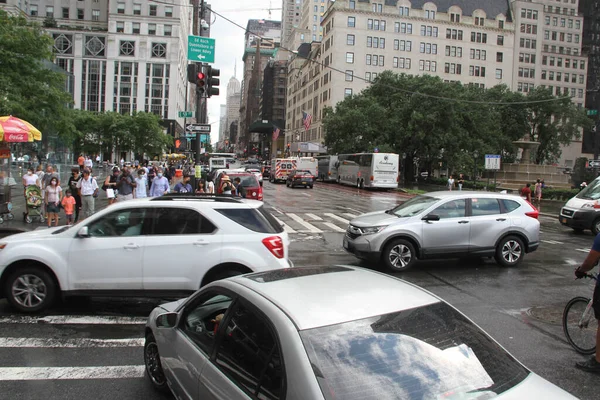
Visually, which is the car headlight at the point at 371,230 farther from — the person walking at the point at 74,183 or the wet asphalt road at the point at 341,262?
the person walking at the point at 74,183

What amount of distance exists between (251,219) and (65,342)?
9.54 feet

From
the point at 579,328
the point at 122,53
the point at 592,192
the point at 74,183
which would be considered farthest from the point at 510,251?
the point at 122,53

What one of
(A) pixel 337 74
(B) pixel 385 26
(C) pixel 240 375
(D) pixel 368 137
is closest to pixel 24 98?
(C) pixel 240 375

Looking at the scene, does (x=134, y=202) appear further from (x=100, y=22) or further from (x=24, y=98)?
(x=100, y=22)

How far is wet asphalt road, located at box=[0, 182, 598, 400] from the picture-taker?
497cm

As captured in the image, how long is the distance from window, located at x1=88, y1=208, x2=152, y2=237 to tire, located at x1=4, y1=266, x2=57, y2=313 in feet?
3.02

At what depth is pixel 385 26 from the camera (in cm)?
9312

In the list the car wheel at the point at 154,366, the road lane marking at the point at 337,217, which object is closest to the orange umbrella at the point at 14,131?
the road lane marking at the point at 337,217

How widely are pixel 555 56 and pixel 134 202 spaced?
127046 millimetres

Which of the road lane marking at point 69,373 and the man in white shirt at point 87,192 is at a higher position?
the man in white shirt at point 87,192

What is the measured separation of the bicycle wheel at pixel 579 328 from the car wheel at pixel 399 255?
4470 mm

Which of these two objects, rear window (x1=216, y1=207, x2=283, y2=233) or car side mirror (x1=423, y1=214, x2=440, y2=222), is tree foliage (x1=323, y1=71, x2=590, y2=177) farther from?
rear window (x1=216, y1=207, x2=283, y2=233)

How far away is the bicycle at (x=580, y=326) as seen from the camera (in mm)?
5871

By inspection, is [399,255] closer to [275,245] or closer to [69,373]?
[275,245]
